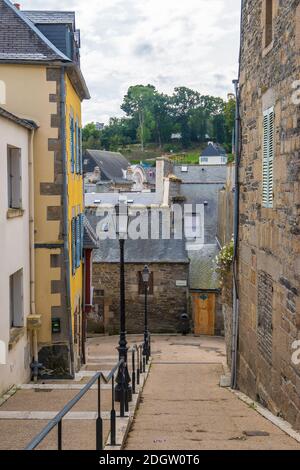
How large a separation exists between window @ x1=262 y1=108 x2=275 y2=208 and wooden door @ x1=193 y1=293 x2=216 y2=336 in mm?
17745

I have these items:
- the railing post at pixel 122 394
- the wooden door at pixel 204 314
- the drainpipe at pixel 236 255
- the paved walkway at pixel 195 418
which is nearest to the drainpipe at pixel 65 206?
the paved walkway at pixel 195 418

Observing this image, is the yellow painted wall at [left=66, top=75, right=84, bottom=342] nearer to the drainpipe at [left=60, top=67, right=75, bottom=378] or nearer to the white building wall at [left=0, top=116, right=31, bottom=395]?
the drainpipe at [left=60, top=67, right=75, bottom=378]

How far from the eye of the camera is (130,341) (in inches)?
1056

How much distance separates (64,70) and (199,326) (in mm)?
16132

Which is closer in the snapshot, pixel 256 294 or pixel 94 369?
pixel 256 294

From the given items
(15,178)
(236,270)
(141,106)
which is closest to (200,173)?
(236,270)

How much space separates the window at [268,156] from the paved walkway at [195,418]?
331cm

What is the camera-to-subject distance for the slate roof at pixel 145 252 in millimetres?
28781

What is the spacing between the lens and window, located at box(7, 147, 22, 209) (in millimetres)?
13523

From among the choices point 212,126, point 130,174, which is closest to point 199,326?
point 130,174

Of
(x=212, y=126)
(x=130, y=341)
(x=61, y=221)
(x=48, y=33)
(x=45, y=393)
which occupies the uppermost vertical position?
(x=212, y=126)

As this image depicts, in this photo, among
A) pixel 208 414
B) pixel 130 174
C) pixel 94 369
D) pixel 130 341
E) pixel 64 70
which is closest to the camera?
pixel 208 414

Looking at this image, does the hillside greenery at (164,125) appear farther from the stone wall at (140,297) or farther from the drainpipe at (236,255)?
the drainpipe at (236,255)

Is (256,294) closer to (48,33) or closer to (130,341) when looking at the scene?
(48,33)
